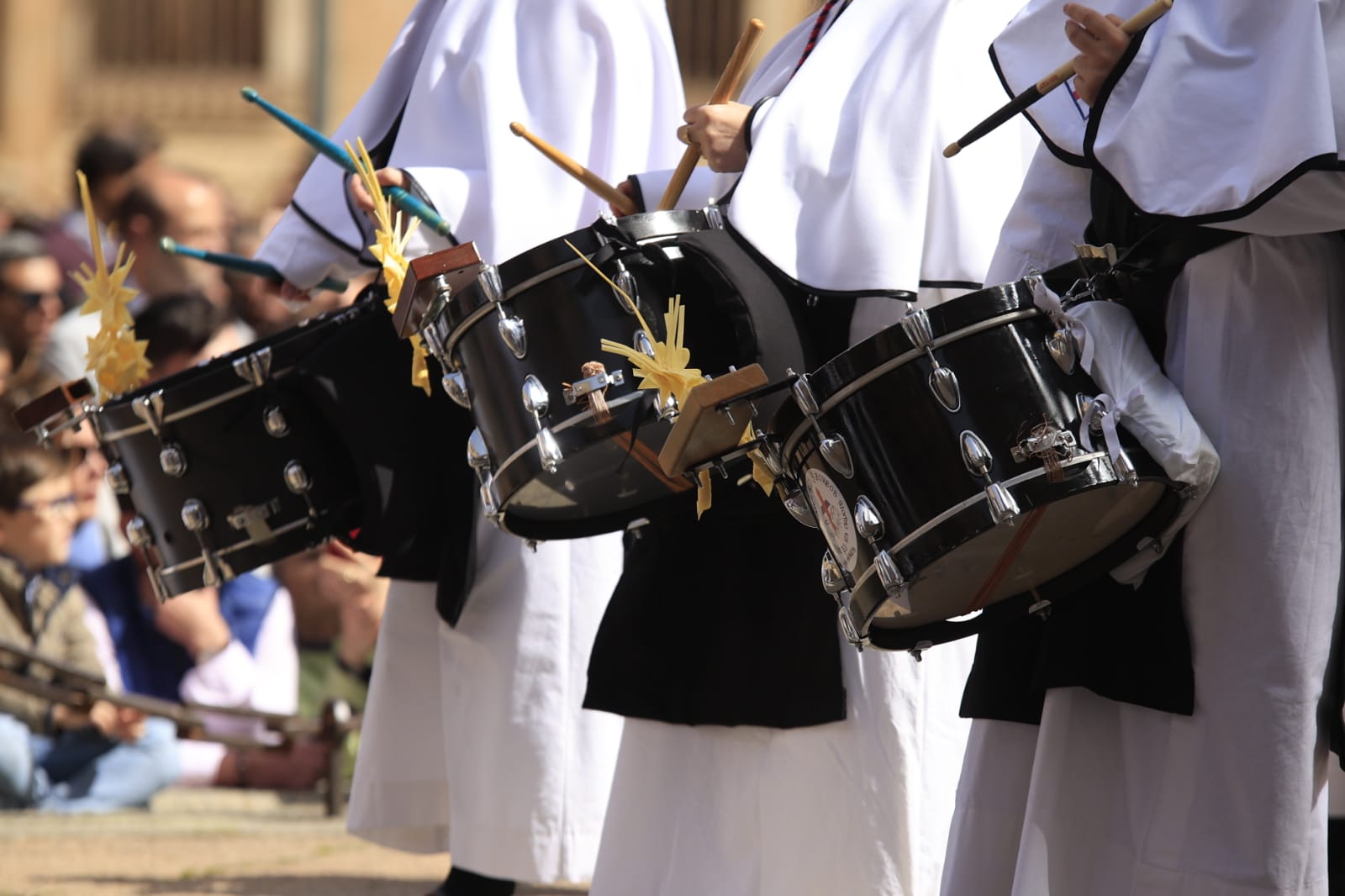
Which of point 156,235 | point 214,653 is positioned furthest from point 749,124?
point 156,235

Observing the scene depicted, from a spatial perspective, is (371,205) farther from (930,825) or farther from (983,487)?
(983,487)

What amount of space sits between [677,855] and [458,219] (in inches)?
64.9

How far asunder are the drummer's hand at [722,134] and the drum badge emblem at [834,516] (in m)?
0.92

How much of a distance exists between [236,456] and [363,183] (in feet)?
2.16

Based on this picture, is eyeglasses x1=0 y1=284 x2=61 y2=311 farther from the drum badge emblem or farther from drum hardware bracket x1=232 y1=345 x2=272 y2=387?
the drum badge emblem

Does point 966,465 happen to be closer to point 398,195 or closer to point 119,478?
point 398,195

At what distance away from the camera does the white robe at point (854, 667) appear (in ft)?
11.2

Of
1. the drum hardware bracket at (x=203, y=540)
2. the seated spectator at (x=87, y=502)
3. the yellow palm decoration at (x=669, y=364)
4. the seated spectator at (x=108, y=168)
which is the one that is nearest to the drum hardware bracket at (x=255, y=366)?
the drum hardware bracket at (x=203, y=540)

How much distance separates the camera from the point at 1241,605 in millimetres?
2797

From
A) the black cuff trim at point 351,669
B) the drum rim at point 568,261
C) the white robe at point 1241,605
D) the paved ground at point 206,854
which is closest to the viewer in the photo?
the white robe at point 1241,605

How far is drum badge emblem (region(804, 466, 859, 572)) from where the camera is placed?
2830 mm

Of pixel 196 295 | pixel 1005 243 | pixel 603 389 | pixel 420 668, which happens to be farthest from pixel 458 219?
pixel 196 295

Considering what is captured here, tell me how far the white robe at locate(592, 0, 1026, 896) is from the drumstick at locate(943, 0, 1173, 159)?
333mm

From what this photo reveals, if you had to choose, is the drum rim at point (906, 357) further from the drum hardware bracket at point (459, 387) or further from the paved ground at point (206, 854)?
the paved ground at point (206, 854)
